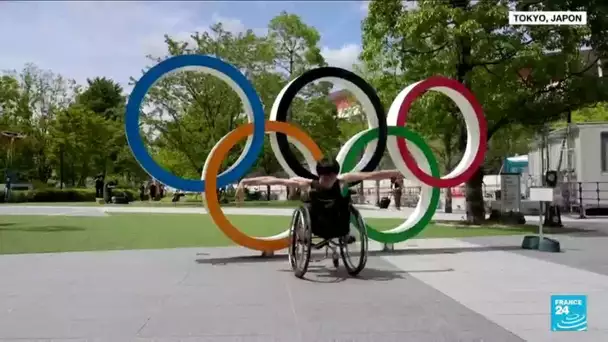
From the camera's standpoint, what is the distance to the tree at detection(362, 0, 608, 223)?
1791 centimetres

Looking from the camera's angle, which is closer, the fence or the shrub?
the fence

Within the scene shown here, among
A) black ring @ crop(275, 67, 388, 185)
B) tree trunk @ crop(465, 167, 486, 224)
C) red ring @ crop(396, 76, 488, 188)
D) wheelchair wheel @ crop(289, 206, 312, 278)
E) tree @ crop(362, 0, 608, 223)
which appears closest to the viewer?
wheelchair wheel @ crop(289, 206, 312, 278)

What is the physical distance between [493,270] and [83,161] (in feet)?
149

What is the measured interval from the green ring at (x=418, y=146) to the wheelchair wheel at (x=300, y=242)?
2391 mm

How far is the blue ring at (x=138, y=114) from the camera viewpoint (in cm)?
1085

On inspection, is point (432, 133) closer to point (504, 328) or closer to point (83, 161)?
point (504, 328)

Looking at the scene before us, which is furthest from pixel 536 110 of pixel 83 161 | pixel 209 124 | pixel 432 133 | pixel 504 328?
pixel 83 161

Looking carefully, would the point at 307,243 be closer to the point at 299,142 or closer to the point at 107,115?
the point at 299,142

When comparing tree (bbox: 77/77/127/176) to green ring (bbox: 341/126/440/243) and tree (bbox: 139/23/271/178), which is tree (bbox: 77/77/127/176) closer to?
tree (bbox: 139/23/271/178)

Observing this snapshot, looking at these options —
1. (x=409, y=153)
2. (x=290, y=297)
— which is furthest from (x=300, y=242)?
(x=409, y=153)

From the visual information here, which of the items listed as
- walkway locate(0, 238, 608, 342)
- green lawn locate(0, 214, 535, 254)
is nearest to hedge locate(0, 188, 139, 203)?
green lawn locate(0, 214, 535, 254)

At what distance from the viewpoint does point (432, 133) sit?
21578mm

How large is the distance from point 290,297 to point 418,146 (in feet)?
18.4

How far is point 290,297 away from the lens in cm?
781
